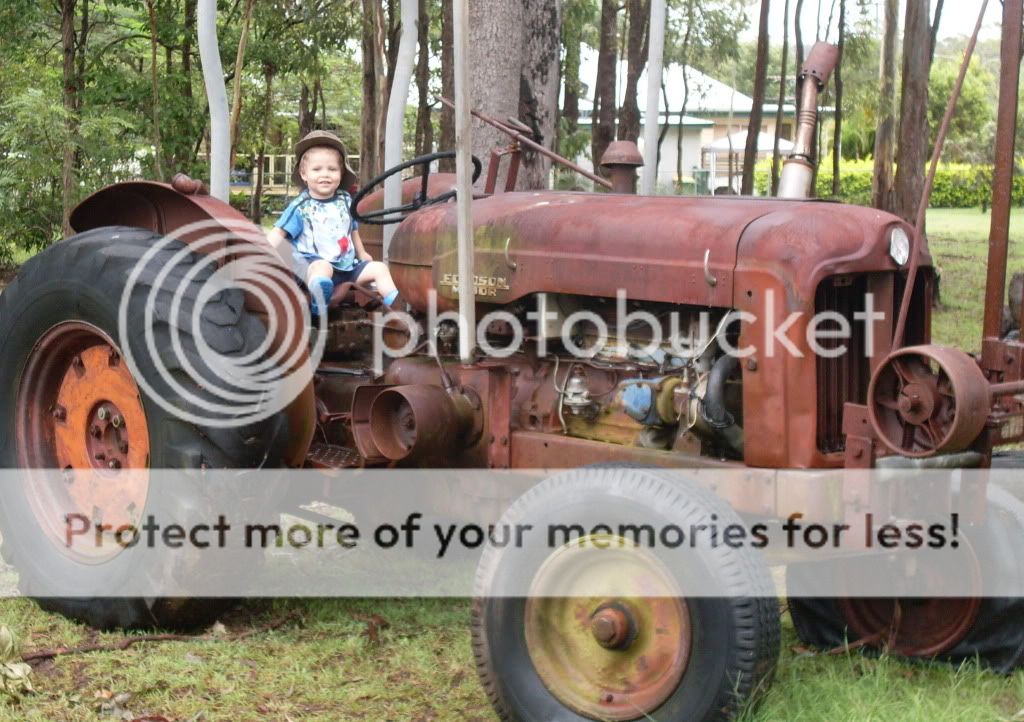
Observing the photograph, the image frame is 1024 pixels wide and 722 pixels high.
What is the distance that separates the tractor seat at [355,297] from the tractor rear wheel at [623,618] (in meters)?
1.34

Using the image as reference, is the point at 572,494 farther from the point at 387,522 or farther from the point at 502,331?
the point at 387,522

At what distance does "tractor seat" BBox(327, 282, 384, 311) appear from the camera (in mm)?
4613

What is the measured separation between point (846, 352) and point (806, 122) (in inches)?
32.3

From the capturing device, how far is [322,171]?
483 cm

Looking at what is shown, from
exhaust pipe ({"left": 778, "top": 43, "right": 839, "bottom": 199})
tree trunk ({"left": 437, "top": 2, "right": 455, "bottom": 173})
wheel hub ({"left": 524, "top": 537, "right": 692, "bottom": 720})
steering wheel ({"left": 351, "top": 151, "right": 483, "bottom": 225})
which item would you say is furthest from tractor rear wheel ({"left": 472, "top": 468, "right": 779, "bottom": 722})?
tree trunk ({"left": 437, "top": 2, "right": 455, "bottom": 173})

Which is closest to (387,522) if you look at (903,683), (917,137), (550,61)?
(903,683)

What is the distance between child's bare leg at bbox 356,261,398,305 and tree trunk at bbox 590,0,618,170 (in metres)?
13.2

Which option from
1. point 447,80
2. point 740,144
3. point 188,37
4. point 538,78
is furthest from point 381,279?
point 740,144

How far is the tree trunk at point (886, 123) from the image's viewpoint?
17453 millimetres

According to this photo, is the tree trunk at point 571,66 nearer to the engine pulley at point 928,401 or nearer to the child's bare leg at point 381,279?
the child's bare leg at point 381,279

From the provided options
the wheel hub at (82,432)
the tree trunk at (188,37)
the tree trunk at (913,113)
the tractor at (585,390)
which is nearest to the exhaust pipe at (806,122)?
the tractor at (585,390)

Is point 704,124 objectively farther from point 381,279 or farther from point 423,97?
point 381,279

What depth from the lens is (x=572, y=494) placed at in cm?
346

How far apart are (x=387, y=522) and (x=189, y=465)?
90 cm
